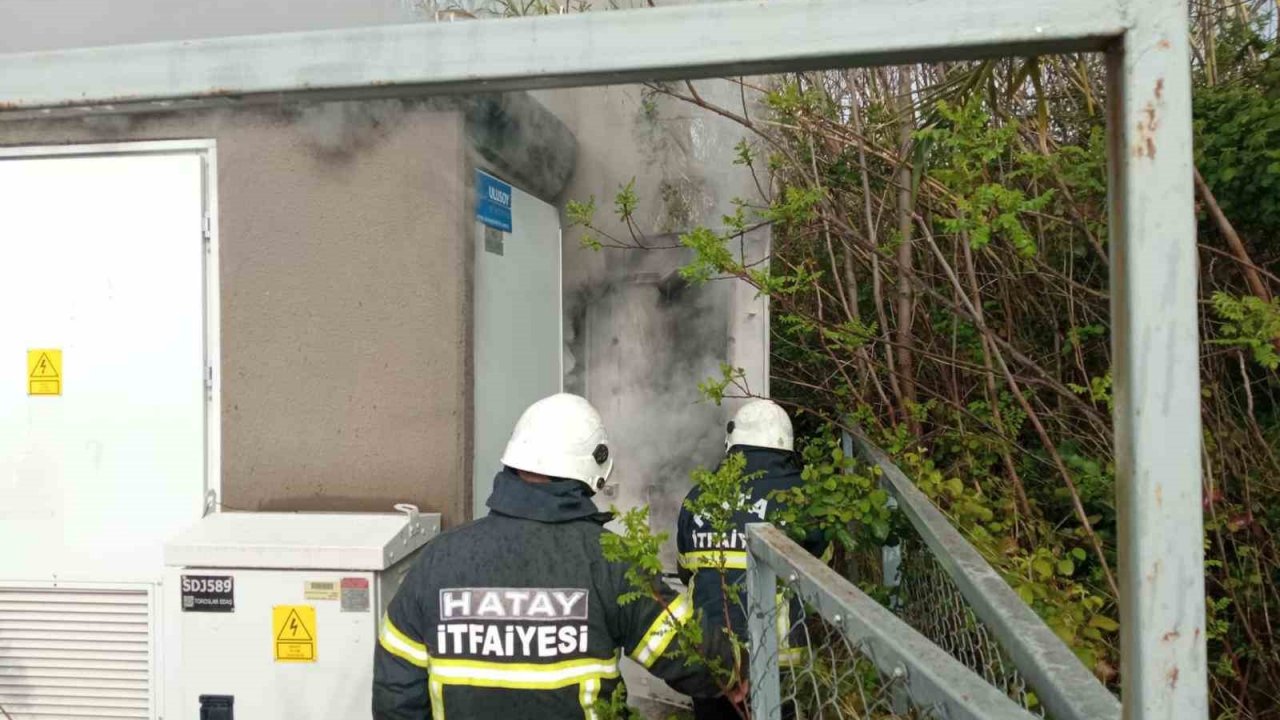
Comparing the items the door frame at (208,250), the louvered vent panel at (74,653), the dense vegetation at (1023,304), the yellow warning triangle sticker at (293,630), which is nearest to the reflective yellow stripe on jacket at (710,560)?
the dense vegetation at (1023,304)

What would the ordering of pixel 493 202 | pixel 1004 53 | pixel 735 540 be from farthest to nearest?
pixel 735 540 → pixel 493 202 → pixel 1004 53

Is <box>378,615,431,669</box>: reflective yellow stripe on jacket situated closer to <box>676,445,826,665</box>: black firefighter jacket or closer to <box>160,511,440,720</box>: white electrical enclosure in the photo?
<box>160,511,440,720</box>: white electrical enclosure

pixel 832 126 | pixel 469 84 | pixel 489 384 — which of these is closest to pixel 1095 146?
pixel 832 126

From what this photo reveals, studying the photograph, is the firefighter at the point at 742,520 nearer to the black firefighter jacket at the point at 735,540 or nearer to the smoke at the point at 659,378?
the black firefighter jacket at the point at 735,540

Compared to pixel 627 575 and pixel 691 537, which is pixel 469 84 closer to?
pixel 627 575

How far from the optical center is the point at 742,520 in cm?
341

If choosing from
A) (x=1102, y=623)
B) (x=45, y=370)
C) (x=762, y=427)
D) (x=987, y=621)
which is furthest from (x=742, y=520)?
(x=45, y=370)

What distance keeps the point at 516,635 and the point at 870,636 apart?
1.04m

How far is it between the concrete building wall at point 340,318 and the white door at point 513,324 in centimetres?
23

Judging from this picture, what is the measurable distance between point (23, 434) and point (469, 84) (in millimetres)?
2589

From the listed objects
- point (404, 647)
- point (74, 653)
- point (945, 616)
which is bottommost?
point (74, 653)

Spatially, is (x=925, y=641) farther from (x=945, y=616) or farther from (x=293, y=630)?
(x=293, y=630)

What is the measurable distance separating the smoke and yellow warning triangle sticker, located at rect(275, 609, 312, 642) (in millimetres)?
1844

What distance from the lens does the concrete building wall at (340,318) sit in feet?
9.14
